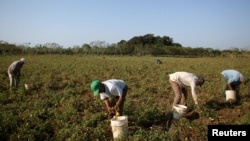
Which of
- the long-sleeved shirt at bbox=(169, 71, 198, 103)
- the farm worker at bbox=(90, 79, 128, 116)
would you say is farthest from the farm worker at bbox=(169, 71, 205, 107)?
the farm worker at bbox=(90, 79, 128, 116)

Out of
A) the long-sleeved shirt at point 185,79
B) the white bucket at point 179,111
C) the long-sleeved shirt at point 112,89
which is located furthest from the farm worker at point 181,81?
the long-sleeved shirt at point 112,89

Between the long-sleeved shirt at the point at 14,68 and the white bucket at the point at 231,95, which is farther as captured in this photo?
the long-sleeved shirt at the point at 14,68

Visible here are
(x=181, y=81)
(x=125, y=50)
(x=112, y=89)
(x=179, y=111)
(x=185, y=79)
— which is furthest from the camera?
(x=125, y=50)

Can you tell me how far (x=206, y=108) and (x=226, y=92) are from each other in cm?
140

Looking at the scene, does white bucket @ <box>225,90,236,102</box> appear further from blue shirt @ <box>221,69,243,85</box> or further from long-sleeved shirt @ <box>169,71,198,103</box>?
long-sleeved shirt @ <box>169,71,198,103</box>

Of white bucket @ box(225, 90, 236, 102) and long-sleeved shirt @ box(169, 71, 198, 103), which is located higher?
long-sleeved shirt @ box(169, 71, 198, 103)

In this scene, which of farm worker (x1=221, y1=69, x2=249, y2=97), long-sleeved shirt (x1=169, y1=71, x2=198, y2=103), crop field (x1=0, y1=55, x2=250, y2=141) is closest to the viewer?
crop field (x1=0, y1=55, x2=250, y2=141)

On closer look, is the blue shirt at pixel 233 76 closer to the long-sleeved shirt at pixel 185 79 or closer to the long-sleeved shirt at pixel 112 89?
the long-sleeved shirt at pixel 185 79

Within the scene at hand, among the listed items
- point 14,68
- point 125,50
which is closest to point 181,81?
point 14,68

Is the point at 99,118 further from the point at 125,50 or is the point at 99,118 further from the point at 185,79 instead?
the point at 125,50

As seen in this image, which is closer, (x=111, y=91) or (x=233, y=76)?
(x=111, y=91)

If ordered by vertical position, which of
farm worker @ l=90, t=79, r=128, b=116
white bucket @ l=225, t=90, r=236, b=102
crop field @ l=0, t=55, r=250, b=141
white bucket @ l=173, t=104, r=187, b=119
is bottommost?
crop field @ l=0, t=55, r=250, b=141

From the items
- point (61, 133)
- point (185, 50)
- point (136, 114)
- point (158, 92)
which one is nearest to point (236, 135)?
point (136, 114)

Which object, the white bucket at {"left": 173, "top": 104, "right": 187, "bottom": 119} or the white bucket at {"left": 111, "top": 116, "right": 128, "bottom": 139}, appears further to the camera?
the white bucket at {"left": 173, "top": 104, "right": 187, "bottom": 119}
